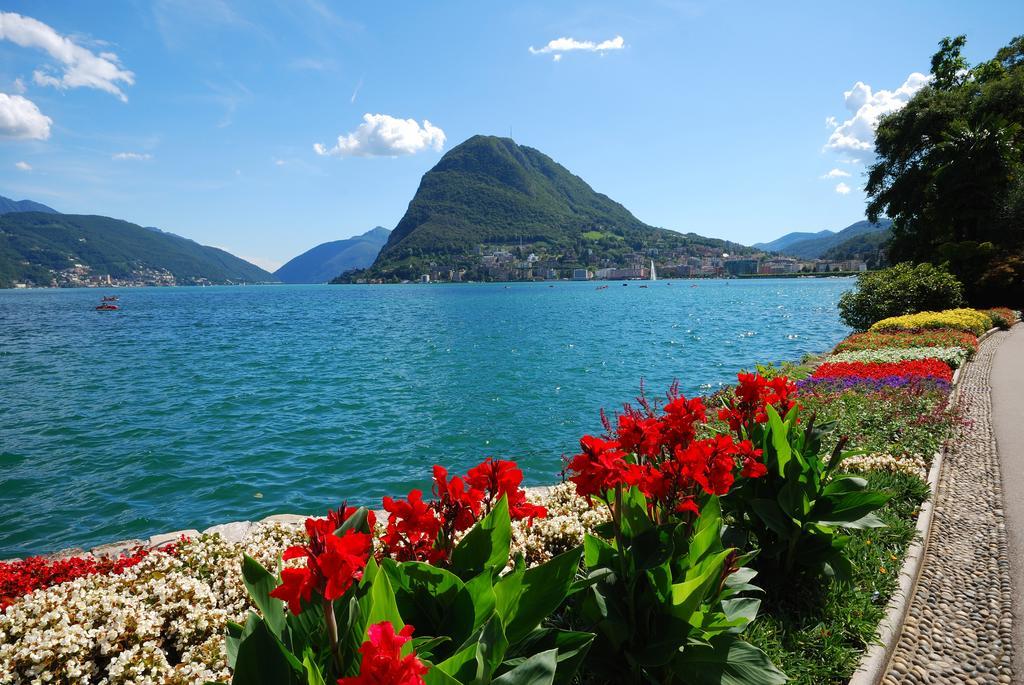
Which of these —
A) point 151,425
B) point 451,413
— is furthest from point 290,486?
point 151,425

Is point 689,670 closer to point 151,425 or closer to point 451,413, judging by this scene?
point 451,413

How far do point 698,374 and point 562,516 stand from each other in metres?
16.7

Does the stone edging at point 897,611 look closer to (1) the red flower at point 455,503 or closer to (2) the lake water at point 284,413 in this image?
(1) the red flower at point 455,503

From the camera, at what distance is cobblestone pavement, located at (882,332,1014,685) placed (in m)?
3.41

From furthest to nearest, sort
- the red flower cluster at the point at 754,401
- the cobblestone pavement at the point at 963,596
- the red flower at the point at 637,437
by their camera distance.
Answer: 1. the red flower cluster at the point at 754,401
2. the cobblestone pavement at the point at 963,596
3. the red flower at the point at 637,437

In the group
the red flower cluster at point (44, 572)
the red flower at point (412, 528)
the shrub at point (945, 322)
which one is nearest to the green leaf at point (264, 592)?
the red flower at point (412, 528)

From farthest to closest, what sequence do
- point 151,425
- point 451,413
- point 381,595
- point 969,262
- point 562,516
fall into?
point 969,262, point 451,413, point 151,425, point 562,516, point 381,595

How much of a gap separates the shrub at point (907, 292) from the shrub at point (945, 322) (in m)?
2.73

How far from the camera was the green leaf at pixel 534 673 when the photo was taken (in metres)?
1.72

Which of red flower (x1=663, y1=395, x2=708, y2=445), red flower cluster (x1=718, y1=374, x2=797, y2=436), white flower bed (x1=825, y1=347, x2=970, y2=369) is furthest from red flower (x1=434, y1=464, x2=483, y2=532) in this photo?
white flower bed (x1=825, y1=347, x2=970, y2=369)

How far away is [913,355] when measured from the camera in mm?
13102

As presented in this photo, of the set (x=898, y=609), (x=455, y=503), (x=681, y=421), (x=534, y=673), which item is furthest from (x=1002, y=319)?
(x=534, y=673)

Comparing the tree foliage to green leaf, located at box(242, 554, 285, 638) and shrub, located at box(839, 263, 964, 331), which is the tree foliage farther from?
green leaf, located at box(242, 554, 285, 638)

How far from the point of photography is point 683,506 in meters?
2.48
